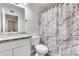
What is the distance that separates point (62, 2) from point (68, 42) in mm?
833

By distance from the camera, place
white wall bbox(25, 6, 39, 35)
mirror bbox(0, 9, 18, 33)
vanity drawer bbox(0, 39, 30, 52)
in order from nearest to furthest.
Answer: vanity drawer bbox(0, 39, 30, 52)
mirror bbox(0, 9, 18, 33)
white wall bbox(25, 6, 39, 35)

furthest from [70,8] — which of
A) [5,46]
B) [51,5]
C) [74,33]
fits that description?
[5,46]

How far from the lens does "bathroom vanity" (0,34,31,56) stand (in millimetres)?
1354

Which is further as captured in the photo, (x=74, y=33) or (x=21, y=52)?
(x=74, y=33)

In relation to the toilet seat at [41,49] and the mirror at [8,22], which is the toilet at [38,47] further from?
the mirror at [8,22]

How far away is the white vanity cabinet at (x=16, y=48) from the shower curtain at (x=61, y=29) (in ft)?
1.36

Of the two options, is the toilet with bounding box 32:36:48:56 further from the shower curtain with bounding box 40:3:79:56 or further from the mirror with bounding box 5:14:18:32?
the mirror with bounding box 5:14:18:32

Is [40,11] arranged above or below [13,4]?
below

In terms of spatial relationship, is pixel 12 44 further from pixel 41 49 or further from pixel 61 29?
pixel 61 29

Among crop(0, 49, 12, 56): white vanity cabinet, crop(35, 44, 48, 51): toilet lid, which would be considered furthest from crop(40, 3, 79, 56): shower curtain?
crop(0, 49, 12, 56): white vanity cabinet

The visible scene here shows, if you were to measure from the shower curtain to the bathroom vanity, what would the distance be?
406 millimetres

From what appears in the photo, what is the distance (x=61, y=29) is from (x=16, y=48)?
3.28ft

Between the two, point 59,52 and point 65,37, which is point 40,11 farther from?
point 59,52

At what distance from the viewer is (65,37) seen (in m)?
1.86
